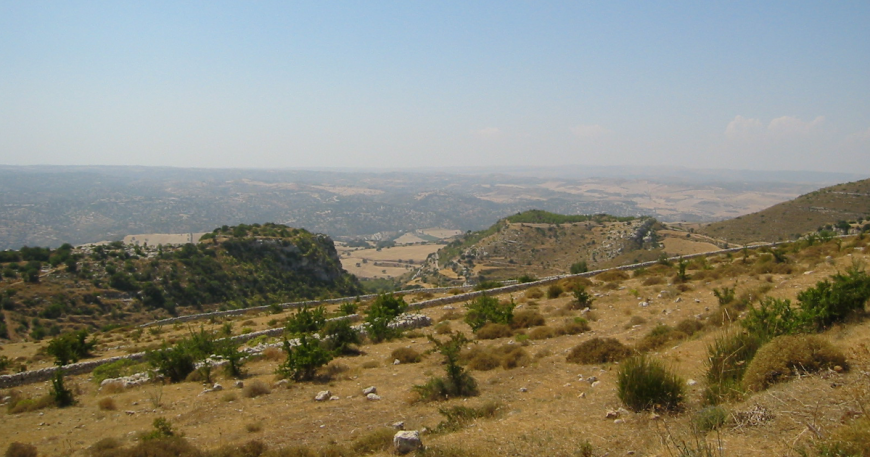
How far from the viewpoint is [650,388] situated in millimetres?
6793

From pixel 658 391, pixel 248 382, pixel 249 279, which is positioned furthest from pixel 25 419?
pixel 249 279

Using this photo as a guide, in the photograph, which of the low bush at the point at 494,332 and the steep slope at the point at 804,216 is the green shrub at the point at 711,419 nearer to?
the low bush at the point at 494,332

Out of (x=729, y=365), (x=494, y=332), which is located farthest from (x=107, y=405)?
(x=729, y=365)

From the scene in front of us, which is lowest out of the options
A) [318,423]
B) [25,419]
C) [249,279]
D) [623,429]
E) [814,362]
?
[249,279]

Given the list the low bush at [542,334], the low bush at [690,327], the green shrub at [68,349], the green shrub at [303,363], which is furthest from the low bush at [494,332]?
the green shrub at [68,349]

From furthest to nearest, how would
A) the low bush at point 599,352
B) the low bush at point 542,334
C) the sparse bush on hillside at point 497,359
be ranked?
the low bush at point 542,334
the sparse bush on hillside at point 497,359
the low bush at point 599,352

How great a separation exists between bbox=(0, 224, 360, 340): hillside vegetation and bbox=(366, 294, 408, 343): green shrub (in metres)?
23.8

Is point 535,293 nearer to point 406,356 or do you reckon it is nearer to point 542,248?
point 406,356

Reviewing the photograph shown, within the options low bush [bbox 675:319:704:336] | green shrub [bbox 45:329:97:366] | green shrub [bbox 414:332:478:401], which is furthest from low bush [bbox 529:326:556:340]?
green shrub [bbox 45:329:97:366]

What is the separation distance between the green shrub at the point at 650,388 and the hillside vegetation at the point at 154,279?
3426cm

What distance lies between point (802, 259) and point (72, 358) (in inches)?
1180

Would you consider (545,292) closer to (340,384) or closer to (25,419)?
(340,384)

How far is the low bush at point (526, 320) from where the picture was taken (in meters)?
15.5

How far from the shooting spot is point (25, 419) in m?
10.3
